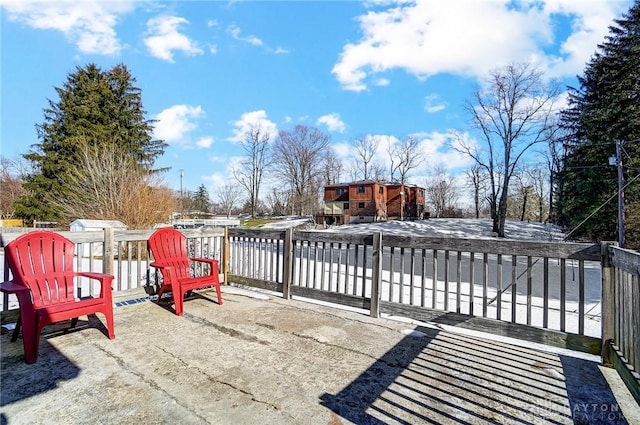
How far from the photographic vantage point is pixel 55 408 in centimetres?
184

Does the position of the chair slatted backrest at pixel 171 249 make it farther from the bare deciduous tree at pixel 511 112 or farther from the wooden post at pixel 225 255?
the bare deciduous tree at pixel 511 112

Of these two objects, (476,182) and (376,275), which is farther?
(476,182)

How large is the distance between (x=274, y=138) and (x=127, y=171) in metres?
24.8

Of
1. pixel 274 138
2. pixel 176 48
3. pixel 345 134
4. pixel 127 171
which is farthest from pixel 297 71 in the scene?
pixel 345 134

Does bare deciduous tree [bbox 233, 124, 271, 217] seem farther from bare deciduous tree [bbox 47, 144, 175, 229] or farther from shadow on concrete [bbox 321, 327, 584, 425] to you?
shadow on concrete [bbox 321, 327, 584, 425]

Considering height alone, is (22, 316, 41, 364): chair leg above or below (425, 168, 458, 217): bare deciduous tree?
below

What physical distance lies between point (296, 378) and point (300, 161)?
33918 millimetres

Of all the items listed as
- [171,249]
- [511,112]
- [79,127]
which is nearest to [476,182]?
[511,112]

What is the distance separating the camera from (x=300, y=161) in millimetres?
35438

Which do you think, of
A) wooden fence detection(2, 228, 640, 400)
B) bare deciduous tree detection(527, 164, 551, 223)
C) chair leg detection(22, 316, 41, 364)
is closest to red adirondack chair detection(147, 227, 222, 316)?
wooden fence detection(2, 228, 640, 400)

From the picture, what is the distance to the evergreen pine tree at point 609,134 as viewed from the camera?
13.6 meters

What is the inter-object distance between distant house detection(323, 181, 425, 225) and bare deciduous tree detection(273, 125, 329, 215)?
204 centimetres

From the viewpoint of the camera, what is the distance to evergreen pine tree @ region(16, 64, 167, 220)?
17281 millimetres

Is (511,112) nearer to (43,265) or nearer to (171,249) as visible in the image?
(171,249)
